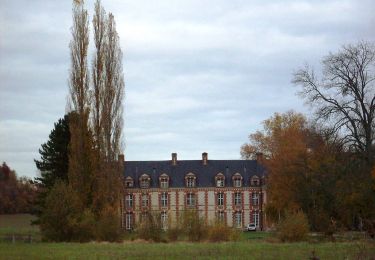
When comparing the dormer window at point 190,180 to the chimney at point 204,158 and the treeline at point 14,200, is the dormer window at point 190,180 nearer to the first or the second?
the chimney at point 204,158

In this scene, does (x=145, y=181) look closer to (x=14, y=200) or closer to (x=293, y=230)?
(x=14, y=200)

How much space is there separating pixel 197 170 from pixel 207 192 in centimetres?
322

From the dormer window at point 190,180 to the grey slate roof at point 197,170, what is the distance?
20.3 inches

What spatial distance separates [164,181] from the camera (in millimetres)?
81125

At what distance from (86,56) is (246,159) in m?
42.6

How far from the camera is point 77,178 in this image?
146 ft

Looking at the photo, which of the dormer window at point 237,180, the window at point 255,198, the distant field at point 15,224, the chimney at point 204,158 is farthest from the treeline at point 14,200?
the window at point 255,198

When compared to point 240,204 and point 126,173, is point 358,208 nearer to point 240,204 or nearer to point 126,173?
point 240,204

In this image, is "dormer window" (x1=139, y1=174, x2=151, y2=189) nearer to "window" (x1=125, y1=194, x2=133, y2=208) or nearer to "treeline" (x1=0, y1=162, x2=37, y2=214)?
"window" (x1=125, y1=194, x2=133, y2=208)

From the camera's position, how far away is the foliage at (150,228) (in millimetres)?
39906

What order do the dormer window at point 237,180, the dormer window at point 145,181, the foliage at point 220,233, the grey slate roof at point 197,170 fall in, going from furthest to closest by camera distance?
the dormer window at point 145,181, the grey slate roof at point 197,170, the dormer window at point 237,180, the foliage at point 220,233

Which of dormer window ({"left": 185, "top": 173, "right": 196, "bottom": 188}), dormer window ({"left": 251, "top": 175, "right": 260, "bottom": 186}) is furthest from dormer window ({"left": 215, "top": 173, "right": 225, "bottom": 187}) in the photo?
dormer window ({"left": 251, "top": 175, "right": 260, "bottom": 186})

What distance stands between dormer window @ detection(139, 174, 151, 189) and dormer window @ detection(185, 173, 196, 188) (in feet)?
15.9

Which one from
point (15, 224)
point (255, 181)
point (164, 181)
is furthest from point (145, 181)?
point (15, 224)
